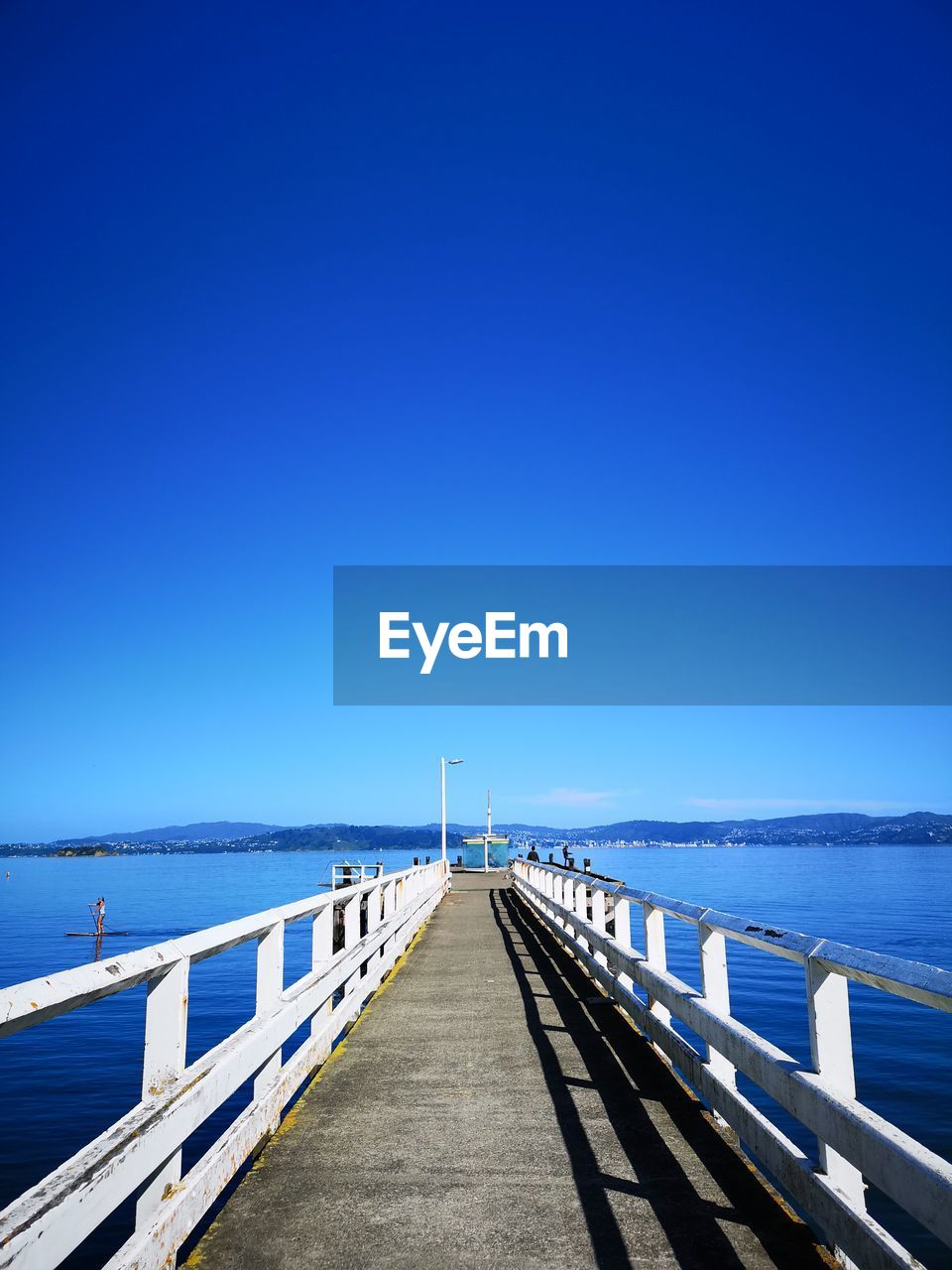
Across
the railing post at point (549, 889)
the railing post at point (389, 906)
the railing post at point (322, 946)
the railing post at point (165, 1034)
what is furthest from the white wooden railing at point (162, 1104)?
the railing post at point (549, 889)

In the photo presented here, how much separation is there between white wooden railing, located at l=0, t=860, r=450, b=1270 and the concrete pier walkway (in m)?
0.36

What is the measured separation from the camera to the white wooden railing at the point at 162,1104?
8.91 feet

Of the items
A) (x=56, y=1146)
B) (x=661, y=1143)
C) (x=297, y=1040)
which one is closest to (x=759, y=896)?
(x=297, y=1040)

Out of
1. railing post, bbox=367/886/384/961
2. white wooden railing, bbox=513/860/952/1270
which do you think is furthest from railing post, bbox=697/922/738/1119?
railing post, bbox=367/886/384/961

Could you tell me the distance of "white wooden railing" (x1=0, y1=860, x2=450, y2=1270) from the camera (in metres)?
2.71

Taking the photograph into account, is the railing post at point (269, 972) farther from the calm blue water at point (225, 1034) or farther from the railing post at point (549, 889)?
the railing post at point (549, 889)

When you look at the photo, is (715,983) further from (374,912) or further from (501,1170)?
(374,912)

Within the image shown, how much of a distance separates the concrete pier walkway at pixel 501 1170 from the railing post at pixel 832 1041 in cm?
47

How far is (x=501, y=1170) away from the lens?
508cm

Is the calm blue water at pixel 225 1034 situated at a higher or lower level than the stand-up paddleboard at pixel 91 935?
higher

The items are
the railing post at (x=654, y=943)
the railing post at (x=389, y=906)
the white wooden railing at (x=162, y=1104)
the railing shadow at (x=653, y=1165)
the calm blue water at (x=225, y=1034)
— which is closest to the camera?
the white wooden railing at (x=162, y=1104)

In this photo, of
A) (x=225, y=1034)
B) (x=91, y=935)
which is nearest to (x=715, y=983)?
(x=225, y=1034)

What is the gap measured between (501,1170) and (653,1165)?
829 millimetres

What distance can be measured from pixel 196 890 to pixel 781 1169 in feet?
372
